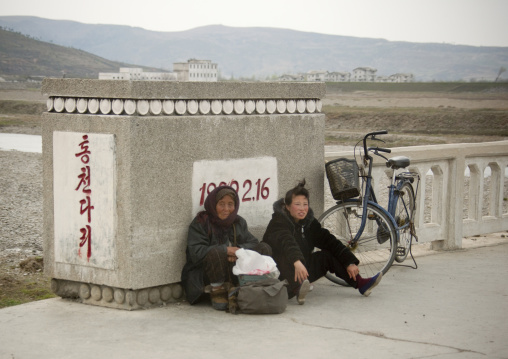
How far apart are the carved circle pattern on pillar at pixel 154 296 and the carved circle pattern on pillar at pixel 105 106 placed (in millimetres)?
1367

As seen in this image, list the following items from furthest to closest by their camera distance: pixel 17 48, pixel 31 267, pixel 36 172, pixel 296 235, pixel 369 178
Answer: pixel 17 48 → pixel 36 172 → pixel 31 267 → pixel 369 178 → pixel 296 235

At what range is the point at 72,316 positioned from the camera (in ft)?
19.0

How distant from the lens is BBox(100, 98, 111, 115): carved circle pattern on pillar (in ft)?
19.1

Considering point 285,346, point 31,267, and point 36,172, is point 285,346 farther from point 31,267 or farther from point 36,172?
point 36,172

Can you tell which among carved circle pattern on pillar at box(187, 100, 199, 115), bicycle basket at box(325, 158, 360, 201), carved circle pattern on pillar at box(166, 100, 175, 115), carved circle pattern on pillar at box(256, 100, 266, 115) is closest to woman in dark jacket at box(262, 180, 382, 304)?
bicycle basket at box(325, 158, 360, 201)

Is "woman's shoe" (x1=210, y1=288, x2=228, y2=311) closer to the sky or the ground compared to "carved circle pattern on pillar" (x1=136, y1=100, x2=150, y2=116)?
closer to the ground

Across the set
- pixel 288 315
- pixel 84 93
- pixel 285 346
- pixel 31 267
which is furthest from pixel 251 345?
pixel 31 267

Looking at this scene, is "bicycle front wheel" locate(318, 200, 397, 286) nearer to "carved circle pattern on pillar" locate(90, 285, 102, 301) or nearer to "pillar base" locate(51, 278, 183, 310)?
"pillar base" locate(51, 278, 183, 310)

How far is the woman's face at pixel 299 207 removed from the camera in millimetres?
6426

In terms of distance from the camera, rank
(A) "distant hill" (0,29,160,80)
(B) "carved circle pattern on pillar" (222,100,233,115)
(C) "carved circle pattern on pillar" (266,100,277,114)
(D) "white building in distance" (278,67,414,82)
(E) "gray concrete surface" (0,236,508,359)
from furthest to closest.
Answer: (D) "white building in distance" (278,67,414,82) → (A) "distant hill" (0,29,160,80) → (C) "carved circle pattern on pillar" (266,100,277,114) → (B) "carved circle pattern on pillar" (222,100,233,115) → (E) "gray concrete surface" (0,236,508,359)

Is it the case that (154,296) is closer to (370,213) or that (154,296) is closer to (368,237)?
(370,213)

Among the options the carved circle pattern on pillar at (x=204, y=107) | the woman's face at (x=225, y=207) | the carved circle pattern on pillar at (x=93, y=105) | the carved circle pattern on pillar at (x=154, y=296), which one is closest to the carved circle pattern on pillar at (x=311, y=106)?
the carved circle pattern on pillar at (x=204, y=107)

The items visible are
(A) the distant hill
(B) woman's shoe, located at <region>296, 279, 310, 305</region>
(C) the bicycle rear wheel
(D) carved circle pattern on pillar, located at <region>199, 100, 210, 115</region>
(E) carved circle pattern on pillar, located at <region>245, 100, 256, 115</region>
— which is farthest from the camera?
(A) the distant hill

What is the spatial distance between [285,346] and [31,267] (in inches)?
191
